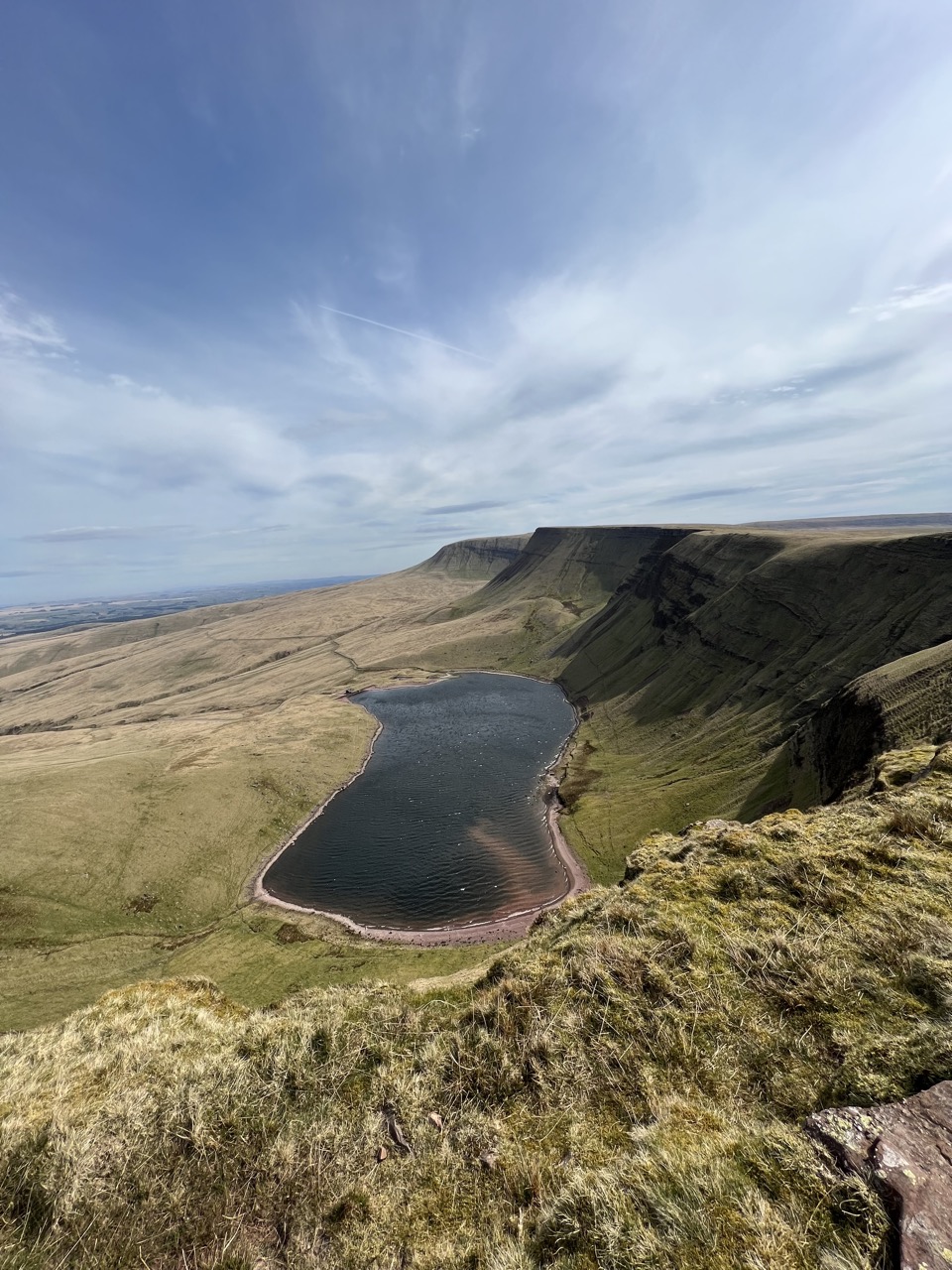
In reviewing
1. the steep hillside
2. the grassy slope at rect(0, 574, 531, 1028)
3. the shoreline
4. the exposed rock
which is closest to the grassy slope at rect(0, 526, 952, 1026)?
the grassy slope at rect(0, 574, 531, 1028)

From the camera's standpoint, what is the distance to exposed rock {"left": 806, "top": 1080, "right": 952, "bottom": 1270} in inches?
255

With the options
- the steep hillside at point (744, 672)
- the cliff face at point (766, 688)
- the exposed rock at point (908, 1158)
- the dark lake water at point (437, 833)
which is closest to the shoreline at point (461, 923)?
the dark lake water at point (437, 833)

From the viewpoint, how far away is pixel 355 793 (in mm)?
105562

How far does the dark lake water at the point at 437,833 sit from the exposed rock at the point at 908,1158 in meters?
63.6

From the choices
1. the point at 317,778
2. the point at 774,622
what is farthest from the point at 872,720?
the point at 317,778

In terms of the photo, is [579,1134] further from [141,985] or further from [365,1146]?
[141,985]

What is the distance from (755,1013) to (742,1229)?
609cm

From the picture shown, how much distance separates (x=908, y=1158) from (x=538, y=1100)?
729 centimetres

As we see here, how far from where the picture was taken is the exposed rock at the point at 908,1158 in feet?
21.3

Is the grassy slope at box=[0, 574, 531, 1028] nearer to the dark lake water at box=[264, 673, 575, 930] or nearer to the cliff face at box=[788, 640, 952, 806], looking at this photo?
the dark lake water at box=[264, 673, 575, 930]

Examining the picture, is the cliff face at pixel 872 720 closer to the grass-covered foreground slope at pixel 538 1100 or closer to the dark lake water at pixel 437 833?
the grass-covered foreground slope at pixel 538 1100

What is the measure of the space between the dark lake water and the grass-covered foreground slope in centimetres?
5622

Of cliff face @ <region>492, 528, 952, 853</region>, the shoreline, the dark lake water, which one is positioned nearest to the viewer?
cliff face @ <region>492, 528, 952, 853</region>

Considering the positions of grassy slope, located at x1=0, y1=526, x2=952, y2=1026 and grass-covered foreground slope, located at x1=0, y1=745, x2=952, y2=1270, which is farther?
grassy slope, located at x1=0, y1=526, x2=952, y2=1026
